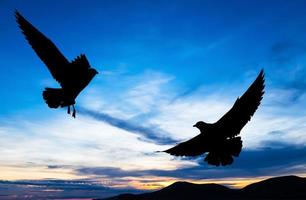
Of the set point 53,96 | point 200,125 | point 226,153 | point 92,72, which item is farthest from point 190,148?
point 53,96

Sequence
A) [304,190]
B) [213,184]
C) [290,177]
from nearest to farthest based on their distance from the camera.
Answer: [304,190], [290,177], [213,184]

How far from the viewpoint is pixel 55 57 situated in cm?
1614

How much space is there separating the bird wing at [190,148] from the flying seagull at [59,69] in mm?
4558

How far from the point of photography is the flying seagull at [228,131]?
1416 centimetres

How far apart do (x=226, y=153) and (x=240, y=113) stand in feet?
6.00

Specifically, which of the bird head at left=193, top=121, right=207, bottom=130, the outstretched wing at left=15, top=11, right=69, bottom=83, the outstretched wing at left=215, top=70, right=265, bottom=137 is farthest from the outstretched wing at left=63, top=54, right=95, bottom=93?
the outstretched wing at left=215, top=70, right=265, bottom=137

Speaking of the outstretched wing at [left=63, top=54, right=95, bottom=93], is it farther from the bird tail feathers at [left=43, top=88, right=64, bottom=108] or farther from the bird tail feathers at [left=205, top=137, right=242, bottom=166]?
the bird tail feathers at [left=205, top=137, right=242, bottom=166]

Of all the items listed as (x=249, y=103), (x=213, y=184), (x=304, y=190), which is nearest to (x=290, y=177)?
(x=304, y=190)

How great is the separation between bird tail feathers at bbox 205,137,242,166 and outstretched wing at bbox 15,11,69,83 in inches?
260

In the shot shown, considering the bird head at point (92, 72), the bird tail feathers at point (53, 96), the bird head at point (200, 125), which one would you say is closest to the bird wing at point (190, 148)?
the bird head at point (200, 125)

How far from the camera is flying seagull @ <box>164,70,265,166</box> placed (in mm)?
14156

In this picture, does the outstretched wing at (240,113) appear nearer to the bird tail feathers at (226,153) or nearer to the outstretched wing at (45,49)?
the bird tail feathers at (226,153)

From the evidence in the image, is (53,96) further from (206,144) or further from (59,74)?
(206,144)

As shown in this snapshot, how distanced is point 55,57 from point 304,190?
11969cm
